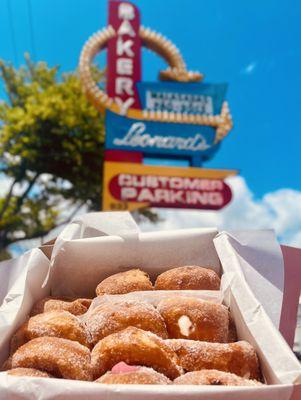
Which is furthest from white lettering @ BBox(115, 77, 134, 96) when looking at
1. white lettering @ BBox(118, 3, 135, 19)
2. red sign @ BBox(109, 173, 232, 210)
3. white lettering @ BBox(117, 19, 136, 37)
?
red sign @ BBox(109, 173, 232, 210)

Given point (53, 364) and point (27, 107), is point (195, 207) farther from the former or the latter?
point (53, 364)

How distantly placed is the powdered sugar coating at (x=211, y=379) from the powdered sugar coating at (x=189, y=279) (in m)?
0.72

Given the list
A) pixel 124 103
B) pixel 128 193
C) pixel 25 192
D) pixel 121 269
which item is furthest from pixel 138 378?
pixel 25 192

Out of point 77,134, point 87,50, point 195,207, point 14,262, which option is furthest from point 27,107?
point 14,262

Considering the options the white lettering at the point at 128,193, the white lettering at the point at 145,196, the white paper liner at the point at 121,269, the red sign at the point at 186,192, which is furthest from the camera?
the red sign at the point at 186,192

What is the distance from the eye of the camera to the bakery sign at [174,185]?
13.9 meters

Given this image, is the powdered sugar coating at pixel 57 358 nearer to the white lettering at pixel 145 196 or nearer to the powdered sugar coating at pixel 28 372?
the powdered sugar coating at pixel 28 372

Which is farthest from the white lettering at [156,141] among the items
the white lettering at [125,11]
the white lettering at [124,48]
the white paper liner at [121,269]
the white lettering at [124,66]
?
the white paper liner at [121,269]

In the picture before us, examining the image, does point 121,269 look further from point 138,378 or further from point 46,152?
point 46,152

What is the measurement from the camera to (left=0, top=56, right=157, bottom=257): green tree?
1677 cm

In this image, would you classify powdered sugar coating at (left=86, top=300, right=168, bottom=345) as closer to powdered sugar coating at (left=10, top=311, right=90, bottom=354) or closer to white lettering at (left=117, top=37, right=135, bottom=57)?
powdered sugar coating at (left=10, top=311, right=90, bottom=354)

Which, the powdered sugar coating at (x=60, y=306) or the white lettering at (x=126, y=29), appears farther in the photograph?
the white lettering at (x=126, y=29)

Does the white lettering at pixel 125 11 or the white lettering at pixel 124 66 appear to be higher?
the white lettering at pixel 125 11

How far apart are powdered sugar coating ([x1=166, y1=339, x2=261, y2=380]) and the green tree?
15091 millimetres
